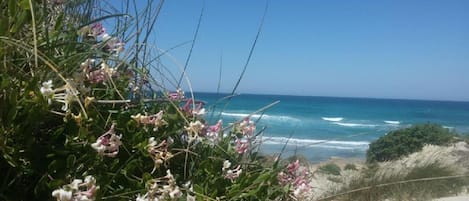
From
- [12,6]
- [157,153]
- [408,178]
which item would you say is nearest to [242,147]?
[157,153]

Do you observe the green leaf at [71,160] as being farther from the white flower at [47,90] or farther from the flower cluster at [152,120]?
the flower cluster at [152,120]

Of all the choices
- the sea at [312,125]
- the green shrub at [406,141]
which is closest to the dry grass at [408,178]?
the sea at [312,125]

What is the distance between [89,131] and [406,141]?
15484 mm

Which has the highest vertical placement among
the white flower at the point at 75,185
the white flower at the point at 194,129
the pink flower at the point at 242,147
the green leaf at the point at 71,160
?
the white flower at the point at 194,129

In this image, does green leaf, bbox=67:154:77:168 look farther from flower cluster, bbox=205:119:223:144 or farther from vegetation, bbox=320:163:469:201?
vegetation, bbox=320:163:469:201

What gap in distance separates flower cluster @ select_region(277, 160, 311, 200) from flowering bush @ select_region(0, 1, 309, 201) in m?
0.08

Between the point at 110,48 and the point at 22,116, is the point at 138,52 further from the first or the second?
the point at 22,116

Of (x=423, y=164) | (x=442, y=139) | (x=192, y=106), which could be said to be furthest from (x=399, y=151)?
(x=192, y=106)

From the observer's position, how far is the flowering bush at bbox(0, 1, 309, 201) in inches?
46.6

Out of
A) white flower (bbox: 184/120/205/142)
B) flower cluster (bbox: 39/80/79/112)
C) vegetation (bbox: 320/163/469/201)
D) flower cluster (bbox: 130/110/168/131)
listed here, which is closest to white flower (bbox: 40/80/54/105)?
flower cluster (bbox: 39/80/79/112)

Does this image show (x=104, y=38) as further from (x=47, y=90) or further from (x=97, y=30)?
(x=47, y=90)

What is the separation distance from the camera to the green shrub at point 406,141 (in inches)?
567

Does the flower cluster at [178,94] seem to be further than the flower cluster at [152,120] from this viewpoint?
Yes

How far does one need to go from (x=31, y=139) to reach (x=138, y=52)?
0.61 meters
